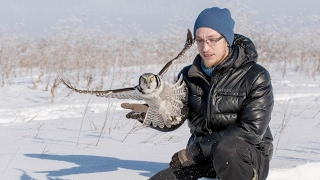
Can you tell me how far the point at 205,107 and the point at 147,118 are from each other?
31 cm

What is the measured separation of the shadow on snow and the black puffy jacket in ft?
2.38

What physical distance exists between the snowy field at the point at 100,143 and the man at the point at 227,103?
0.60 m

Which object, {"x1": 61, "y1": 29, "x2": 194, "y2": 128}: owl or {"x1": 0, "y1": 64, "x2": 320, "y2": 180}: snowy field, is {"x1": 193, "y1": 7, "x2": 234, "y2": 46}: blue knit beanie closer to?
{"x1": 61, "y1": 29, "x2": 194, "y2": 128}: owl

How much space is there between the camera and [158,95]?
7.36 ft

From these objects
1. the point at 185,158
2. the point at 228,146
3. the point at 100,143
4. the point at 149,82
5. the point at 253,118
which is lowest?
the point at 100,143

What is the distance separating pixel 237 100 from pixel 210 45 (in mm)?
311

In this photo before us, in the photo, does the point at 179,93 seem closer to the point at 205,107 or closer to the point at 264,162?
the point at 205,107

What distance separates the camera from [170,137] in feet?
13.4

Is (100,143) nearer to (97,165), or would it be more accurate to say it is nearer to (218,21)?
(97,165)

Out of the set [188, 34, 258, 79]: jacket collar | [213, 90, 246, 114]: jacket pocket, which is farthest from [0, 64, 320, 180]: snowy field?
[188, 34, 258, 79]: jacket collar

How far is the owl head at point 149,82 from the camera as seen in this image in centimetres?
212

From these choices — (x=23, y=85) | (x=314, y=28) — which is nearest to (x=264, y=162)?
(x=23, y=85)

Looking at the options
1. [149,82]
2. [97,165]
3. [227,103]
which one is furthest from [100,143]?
[149,82]

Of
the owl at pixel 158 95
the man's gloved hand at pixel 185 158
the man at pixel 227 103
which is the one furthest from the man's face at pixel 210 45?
the man's gloved hand at pixel 185 158
